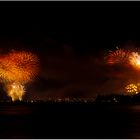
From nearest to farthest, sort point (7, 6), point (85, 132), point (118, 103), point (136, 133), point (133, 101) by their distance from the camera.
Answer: point (7, 6)
point (136, 133)
point (85, 132)
point (133, 101)
point (118, 103)

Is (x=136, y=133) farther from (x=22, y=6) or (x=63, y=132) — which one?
(x=22, y=6)

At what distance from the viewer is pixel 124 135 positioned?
137 feet

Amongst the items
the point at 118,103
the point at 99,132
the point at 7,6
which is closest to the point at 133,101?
the point at 118,103

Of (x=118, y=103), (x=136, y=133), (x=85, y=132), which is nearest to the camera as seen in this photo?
(x=136, y=133)

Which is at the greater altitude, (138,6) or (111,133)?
(138,6)

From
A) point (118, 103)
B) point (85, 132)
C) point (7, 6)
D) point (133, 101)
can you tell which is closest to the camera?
point (7, 6)

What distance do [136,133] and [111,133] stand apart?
3073 mm

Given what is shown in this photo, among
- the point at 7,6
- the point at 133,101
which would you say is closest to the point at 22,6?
the point at 7,6

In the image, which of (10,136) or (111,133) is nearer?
(10,136)

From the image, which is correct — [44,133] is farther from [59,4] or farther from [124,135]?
[59,4]

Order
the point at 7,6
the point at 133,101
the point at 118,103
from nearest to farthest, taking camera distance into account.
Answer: the point at 7,6 < the point at 133,101 < the point at 118,103

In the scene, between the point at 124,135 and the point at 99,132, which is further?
the point at 99,132

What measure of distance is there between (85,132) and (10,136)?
8146 millimetres

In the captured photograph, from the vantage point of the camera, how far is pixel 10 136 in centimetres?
3975
